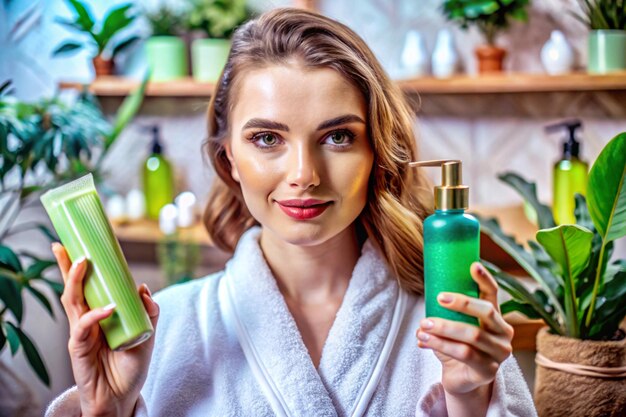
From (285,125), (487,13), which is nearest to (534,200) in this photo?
(285,125)

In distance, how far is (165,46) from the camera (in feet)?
7.39

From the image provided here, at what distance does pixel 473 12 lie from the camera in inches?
76.1

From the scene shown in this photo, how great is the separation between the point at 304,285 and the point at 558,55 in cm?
120

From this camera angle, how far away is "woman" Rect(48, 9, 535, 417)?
834 millimetres

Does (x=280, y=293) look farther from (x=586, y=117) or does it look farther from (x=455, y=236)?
(x=586, y=117)

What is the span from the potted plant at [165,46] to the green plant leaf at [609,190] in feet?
5.37

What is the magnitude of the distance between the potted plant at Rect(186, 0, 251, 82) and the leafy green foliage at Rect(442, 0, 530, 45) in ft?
1.96

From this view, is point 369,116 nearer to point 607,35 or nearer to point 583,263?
point 583,263

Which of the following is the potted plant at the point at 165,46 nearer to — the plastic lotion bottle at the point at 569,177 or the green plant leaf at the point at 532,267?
the plastic lotion bottle at the point at 569,177

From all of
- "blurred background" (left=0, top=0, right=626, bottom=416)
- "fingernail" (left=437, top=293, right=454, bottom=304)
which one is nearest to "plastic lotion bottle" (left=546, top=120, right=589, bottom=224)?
"blurred background" (left=0, top=0, right=626, bottom=416)

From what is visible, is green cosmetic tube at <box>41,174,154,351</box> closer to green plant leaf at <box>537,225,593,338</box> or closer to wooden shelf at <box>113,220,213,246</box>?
green plant leaf at <box>537,225,593,338</box>

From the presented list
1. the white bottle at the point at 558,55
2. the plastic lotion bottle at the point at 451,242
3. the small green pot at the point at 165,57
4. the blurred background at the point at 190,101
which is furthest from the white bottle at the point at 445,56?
the plastic lotion bottle at the point at 451,242

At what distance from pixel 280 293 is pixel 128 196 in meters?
1.52

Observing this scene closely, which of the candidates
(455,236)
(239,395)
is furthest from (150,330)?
(455,236)
